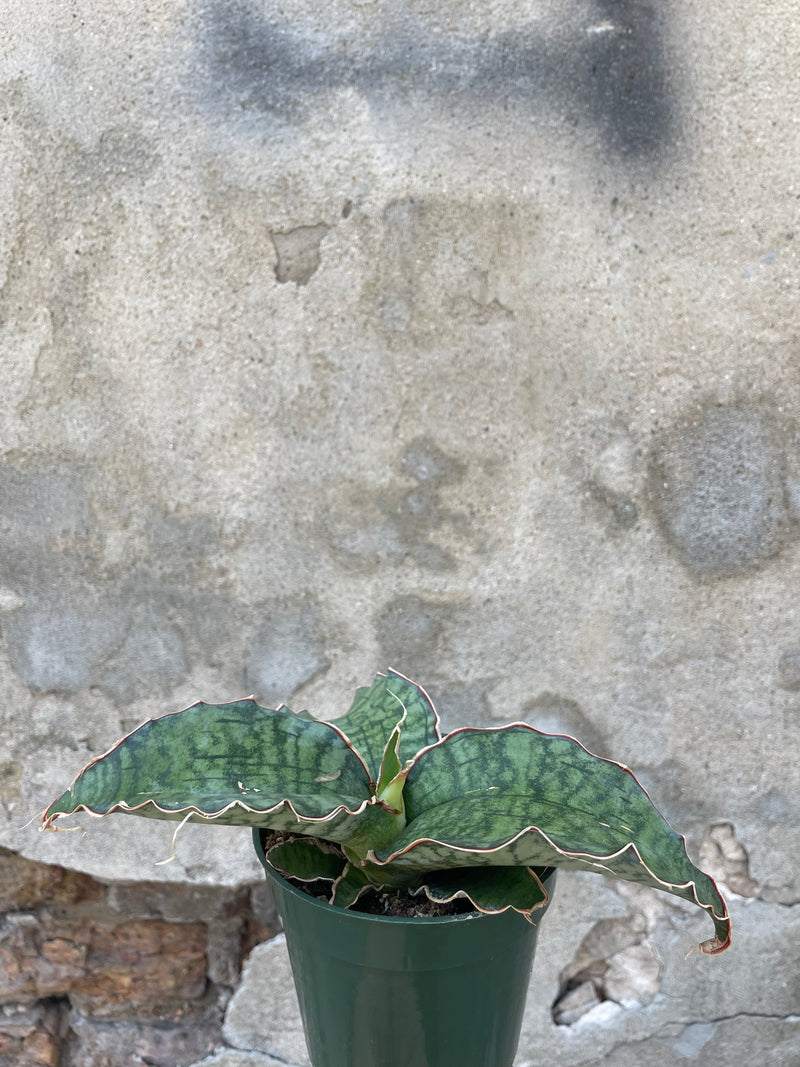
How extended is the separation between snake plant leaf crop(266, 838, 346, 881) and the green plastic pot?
0.01 meters

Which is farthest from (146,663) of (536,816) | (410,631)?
(536,816)

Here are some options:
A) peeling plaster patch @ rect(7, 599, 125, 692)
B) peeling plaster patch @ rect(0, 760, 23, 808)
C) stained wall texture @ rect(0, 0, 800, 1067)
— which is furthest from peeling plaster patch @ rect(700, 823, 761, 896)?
peeling plaster patch @ rect(0, 760, 23, 808)

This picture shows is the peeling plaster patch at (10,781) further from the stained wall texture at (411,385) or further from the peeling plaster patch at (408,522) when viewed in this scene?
the peeling plaster patch at (408,522)

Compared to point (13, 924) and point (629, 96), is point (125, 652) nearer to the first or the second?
point (13, 924)

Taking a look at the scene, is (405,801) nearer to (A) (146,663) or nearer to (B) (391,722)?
(B) (391,722)

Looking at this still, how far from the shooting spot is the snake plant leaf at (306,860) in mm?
877

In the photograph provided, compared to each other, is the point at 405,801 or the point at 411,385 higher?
the point at 411,385

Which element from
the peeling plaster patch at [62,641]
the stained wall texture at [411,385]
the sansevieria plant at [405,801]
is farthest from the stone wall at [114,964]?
the sansevieria plant at [405,801]

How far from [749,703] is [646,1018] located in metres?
0.56

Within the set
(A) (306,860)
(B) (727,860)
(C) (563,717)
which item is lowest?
(B) (727,860)

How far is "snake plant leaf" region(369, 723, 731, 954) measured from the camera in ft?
2.32

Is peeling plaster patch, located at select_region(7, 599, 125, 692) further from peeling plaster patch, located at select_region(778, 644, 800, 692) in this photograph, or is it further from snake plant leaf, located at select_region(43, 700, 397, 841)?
Answer: peeling plaster patch, located at select_region(778, 644, 800, 692)

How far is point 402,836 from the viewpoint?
81cm

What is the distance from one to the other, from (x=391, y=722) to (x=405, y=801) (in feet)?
0.27
